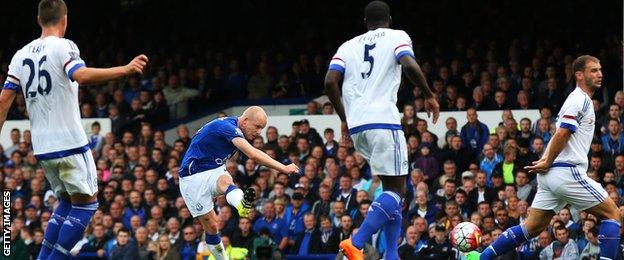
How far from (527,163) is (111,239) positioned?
21.4 ft

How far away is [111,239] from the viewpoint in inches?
811

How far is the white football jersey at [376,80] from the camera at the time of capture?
37.1 feet

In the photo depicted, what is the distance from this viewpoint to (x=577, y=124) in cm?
1227

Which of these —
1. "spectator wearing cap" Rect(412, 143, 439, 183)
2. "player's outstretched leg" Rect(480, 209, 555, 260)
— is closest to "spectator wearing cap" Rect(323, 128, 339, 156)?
"spectator wearing cap" Rect(412, 143, 439, 183)

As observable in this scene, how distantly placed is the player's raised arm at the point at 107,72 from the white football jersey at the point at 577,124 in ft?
13.4

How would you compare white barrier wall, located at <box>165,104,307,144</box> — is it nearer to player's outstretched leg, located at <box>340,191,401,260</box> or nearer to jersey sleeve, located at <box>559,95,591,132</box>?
jersey sleeve, located at <box>559,95,591,132</box>

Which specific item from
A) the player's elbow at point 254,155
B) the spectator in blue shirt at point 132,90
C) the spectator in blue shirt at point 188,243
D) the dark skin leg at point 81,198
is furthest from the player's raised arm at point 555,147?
the spectator in blue shirt at point 132,90

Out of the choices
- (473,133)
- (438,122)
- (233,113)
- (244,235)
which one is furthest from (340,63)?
(233,113)

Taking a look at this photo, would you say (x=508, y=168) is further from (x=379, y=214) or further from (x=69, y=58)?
(x=69, y=58)

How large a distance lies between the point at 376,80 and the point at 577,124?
2142 millimetres

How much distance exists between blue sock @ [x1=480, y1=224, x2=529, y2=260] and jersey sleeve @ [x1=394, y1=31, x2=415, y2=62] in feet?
7.99

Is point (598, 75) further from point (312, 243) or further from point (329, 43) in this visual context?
point (329, 43)

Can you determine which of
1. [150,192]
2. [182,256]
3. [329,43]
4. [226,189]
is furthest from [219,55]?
[226,189]

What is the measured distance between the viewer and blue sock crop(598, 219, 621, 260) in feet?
40.7
